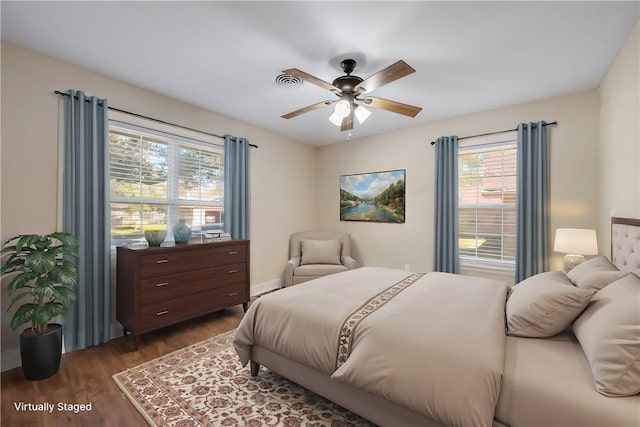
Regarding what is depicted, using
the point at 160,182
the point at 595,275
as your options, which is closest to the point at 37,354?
the point at 160,182

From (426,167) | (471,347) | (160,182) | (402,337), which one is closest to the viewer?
(471,347)

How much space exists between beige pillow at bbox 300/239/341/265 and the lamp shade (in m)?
2.76

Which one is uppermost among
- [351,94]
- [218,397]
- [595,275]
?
[351,94]

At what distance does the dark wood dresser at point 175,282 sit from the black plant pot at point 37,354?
56 cm

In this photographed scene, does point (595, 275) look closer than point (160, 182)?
Yes

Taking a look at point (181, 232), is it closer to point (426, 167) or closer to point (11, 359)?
point (11, 359)

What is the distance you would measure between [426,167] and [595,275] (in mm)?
2646

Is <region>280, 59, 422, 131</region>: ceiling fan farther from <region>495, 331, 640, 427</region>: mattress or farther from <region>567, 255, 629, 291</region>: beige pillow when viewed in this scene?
<region>495, 331, 640, 427</region>: mattress

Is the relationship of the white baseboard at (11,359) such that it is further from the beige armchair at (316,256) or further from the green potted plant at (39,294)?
the beige armchair at (316,256)

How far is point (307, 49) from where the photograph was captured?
2287 mm

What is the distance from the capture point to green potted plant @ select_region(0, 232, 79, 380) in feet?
6.83

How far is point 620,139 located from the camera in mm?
2375

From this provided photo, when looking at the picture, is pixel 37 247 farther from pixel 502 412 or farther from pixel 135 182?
pixel 502 412

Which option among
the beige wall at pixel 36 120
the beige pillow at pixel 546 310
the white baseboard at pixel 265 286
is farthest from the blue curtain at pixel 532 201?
the beige wall at pixel 36 120
